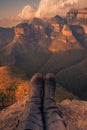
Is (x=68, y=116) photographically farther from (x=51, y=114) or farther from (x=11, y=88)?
(x=11, y=88)

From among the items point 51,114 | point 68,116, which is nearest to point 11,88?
point 68,116

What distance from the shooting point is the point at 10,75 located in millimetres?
120750

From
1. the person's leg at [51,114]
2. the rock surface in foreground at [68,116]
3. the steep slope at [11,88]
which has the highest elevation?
the person's leg at [51,114]

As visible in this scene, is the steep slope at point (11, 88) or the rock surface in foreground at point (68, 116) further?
the steep slope at point (11, 88)

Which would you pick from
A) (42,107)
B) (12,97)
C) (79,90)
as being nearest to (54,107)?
(42,107)

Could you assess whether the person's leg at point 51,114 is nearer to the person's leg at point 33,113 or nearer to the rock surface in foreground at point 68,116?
the person's leg at point 33,113

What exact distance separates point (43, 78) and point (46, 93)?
7.75 ft

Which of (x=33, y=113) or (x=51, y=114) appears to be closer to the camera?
(x=33, y=113)

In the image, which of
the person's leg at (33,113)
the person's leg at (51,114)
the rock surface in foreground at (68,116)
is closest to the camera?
the person's leg at (33,113)

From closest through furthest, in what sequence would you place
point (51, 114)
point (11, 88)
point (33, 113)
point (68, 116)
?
1. point (33, 113)
2. point (51, 114)
3. point (68, 116)
4. point (11, 88)

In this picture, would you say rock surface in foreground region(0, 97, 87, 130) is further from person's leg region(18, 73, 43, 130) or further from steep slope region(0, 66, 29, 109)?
steep slope region(0, 66, 29, 109)

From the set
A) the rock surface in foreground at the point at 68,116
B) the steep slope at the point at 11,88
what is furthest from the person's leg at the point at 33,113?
the steep slope at the point at 11,88

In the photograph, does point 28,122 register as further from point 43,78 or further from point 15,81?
point 15,81

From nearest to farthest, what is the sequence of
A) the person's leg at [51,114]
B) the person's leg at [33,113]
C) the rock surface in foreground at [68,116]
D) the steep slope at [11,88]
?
the person's leg at [33,113]
the person's leg at [51,114]
the rock surface in foreground at [68,116]
the steep slope at [11,88]
